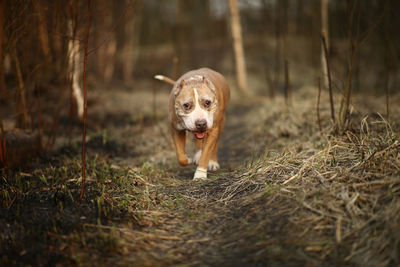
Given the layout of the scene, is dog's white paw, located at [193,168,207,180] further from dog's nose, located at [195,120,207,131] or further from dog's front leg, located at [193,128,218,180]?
dog's nose, located at [195,120,207,131]

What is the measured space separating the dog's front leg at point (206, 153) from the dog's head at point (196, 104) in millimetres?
382

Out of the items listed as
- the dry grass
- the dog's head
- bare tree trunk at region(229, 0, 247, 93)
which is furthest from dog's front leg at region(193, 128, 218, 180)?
bare tree trunk at region(229, 0, 247, 93)

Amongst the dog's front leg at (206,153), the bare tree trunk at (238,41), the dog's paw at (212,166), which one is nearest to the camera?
the dog's front leg at (206,153)

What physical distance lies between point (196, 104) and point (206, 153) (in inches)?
31.4

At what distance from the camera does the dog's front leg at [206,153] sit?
4.58 meters

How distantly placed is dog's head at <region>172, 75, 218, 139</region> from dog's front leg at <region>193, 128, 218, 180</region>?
382 millimetres

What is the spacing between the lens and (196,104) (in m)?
4.37

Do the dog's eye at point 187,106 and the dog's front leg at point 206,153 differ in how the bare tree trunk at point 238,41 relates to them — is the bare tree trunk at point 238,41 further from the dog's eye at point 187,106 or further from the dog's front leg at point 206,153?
the dog's eye at point 187,106

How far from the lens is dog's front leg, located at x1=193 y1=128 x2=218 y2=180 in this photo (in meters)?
4.58

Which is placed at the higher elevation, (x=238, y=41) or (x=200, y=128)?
(x=238, y=41)

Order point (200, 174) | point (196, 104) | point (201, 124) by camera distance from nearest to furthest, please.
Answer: point (201, 124)
point (196, 104)
point (200, 174)

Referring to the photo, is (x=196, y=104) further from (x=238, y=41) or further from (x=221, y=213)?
(x=238, y=41)

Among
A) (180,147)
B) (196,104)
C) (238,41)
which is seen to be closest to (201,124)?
(196,104)

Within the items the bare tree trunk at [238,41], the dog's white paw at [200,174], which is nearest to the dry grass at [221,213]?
the dog's white paw at [200,174]
